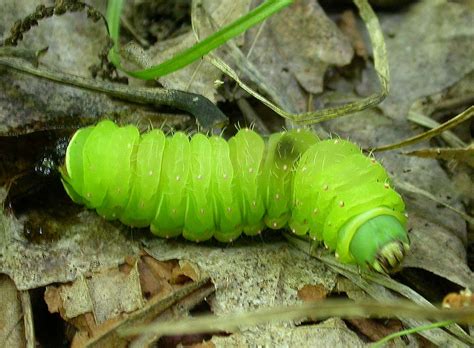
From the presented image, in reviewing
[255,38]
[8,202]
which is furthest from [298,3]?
[8,202]

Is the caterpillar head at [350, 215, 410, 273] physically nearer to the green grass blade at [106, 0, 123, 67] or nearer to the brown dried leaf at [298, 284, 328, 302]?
the brown dried leaf at [298, 284, 328, 302]

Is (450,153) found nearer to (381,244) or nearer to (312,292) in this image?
(381,244)

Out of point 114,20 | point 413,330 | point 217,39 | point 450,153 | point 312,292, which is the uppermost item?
point 114,20

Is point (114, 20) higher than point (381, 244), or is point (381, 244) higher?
point (114, 20)

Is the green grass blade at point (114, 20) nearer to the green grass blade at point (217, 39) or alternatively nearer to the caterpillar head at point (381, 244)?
the green grass blade at point (217, 39)

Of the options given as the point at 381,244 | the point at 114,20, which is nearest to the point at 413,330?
the point at 381,244

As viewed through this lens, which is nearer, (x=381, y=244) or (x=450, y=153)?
(x=381, y=244)

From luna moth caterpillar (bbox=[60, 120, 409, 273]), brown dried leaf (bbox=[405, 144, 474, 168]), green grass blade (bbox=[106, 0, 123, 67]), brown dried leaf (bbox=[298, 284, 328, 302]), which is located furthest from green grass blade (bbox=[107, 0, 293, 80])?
brown dried leaf (bbox=[298, 284, 328, 302])

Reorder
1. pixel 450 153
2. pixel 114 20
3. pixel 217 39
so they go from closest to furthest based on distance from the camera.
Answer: pixel 217 39 < pixel 450 153 < pixel 114 20

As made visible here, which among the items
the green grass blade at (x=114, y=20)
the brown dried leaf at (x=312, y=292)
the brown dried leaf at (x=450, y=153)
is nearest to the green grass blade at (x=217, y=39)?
the green grass blade at (x=114, y=20)
